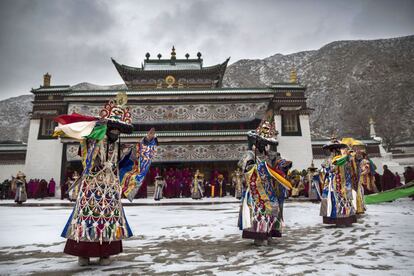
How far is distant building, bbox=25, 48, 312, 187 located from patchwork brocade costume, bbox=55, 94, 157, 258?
15435mm

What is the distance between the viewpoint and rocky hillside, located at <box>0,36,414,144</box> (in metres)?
53.1

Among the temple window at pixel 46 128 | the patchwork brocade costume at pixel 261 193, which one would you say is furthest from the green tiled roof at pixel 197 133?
the patchwork brocade costume at pixel 261 193

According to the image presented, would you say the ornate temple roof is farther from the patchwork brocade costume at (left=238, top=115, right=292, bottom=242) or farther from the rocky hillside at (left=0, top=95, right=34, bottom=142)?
the rocky hillside at (left=0, top=95, right=34, bottom=142)

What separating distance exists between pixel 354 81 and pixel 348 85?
6.15 feet

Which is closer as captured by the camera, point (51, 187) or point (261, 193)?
point (261, 193)

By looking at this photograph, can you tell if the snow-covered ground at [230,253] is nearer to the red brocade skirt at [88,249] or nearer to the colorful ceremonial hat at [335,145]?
the red brocade skirt at [88,249]

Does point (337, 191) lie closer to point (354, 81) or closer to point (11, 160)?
point (11, 160)

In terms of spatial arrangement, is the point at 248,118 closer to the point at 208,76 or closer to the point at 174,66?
the point at 208,76

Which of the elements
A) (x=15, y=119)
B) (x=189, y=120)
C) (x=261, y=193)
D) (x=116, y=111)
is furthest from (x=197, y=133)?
(x=15, y=119)

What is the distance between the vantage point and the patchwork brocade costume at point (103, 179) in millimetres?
2809

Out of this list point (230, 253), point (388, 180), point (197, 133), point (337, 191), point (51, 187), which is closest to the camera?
point (230, 253)

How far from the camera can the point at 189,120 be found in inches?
794

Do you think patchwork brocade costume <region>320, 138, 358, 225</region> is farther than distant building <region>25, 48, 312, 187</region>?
No

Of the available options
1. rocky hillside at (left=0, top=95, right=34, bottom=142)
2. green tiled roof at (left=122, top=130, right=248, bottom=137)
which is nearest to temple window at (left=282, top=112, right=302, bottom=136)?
green tiled roof at (left=122, top=130, right=248, bottom=137)
